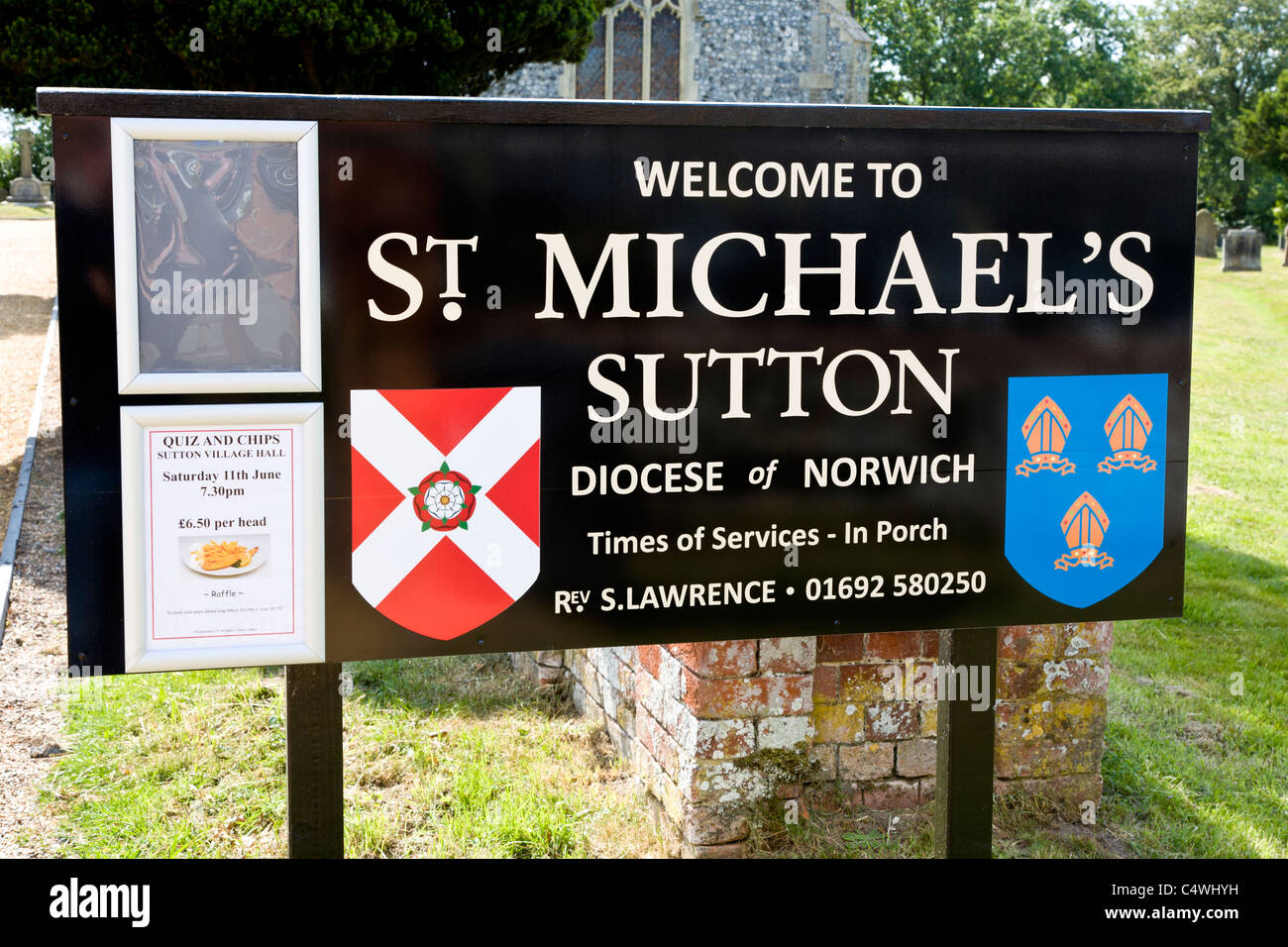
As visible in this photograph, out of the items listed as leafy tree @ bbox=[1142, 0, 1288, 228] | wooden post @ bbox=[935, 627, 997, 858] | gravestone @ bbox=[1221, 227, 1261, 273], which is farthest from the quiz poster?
leafy tree @ bbox=[1142, 0, 1288, 228]

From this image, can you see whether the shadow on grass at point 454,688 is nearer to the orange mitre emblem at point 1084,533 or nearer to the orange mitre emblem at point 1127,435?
the orange mitre emblem at point 1084,533

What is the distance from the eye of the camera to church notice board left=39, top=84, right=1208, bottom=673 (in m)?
2.43

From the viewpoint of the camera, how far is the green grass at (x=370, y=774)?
3.75 metres

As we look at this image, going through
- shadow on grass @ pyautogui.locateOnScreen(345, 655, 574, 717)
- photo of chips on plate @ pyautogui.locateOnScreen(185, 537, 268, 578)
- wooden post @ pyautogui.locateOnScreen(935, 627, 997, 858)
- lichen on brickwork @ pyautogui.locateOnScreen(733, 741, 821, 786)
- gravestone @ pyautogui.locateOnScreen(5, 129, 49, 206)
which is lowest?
shadow on grass @ pyautogui.locateOnScreen(345, 655, 574, 717)

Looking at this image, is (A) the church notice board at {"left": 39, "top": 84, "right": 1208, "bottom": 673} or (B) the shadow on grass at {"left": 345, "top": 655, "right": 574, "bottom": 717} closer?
(A) the church notice board at {"left": 39, "top": 84, "right": 1208, "bottom": 673}

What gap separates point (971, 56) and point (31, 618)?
125 feet

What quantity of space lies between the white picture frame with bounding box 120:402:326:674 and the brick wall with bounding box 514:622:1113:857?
133cm

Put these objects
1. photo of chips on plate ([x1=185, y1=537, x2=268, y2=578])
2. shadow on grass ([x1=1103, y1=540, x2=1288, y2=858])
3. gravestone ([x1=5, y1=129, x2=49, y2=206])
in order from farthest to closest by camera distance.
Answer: gravestone ([x1=5, y1=129, x2=49, y2=206]), shadow on grass ([x1=1103, y1=540, x2=1288, y2=858]), photo of chips on plate ([x1=185, y1=537, x2=268, y2=578])

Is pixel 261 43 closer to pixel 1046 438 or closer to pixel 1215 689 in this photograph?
pixel 1215 689

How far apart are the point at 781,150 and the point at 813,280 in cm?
29

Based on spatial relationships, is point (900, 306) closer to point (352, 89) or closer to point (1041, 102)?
point (352, 89)

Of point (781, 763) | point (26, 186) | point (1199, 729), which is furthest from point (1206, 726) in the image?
point (26, 186)

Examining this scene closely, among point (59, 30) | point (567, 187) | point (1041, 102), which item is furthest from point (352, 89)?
point (1041, 102)

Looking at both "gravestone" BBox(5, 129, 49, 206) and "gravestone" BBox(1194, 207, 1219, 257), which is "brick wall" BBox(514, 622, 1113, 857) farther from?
"gravestone" BBox(5, 129, 49, 206)
